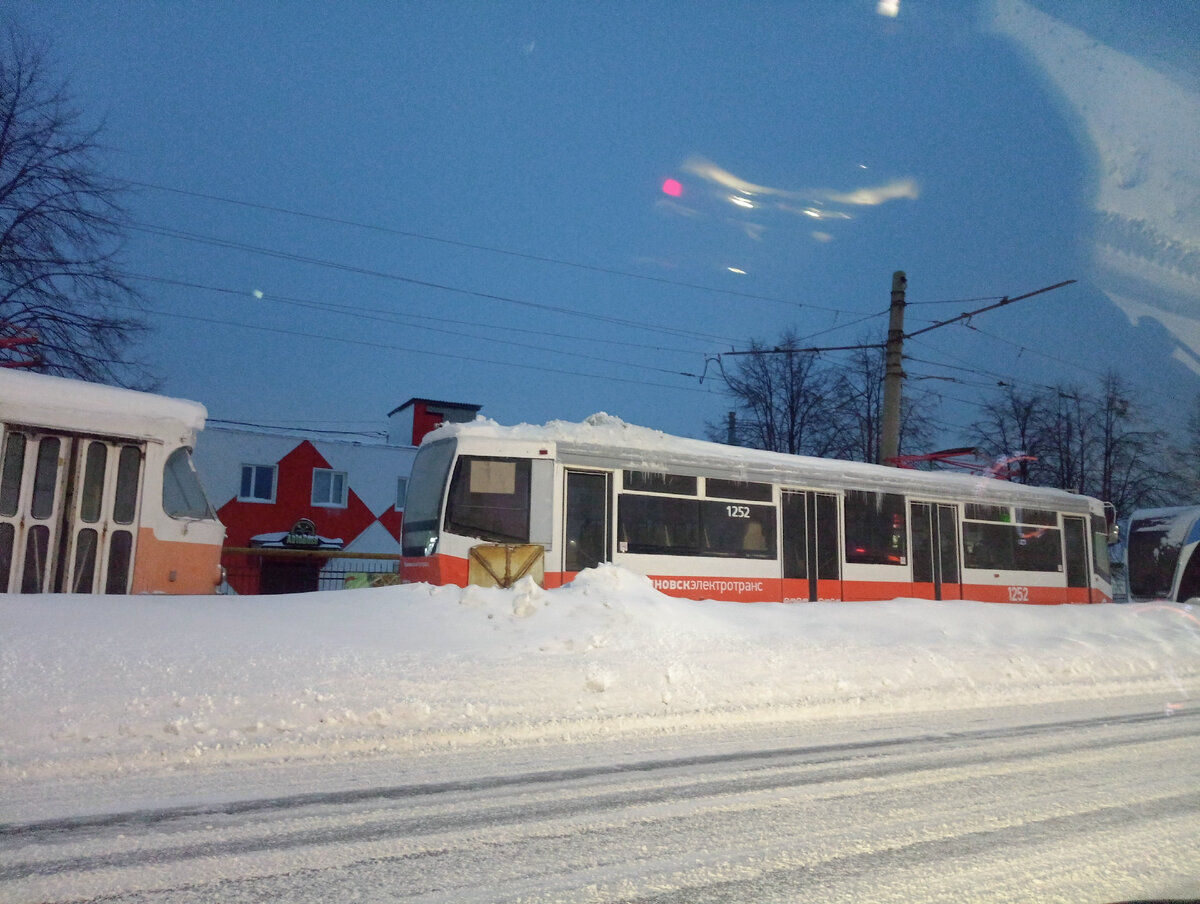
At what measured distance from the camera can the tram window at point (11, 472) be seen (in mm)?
9305

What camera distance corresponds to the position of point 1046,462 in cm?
3819

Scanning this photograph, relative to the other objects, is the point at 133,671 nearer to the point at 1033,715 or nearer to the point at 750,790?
the point at 750,790

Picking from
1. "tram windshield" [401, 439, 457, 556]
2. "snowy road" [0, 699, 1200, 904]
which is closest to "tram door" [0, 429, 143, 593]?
"tram windshield" [401, 439, 457, 556]

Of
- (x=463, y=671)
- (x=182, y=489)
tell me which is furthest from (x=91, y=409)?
(x=463, y=671)

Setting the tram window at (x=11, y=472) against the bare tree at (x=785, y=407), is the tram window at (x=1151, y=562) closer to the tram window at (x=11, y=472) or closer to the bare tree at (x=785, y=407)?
the bare tree at (x=785, y=407)

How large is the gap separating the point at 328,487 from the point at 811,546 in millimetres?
16662

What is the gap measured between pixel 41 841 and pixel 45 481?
6.82 metres

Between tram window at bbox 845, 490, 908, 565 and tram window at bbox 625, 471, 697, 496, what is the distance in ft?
11.9

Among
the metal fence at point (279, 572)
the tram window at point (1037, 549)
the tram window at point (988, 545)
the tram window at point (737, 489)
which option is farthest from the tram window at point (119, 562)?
the tram window at point (1037, 549)

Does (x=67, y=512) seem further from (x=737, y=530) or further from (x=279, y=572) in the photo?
(x=279, y=572)

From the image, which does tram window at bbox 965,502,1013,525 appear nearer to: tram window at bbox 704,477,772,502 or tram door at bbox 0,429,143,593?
tram window at bbox 704,477,772,502

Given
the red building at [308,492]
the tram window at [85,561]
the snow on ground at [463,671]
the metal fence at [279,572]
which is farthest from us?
the red building at [308,492]

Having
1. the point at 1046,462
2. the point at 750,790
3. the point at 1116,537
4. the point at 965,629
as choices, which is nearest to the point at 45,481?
the point at 750,790

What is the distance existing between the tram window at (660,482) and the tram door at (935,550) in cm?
538
